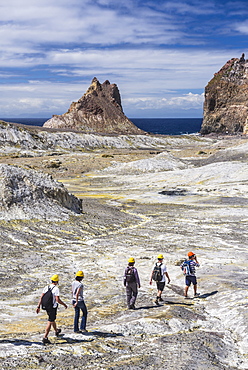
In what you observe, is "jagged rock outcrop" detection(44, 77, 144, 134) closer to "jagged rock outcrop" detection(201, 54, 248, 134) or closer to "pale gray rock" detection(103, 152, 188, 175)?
"jagged rock outcrop" detection(201, 54, 248, 134)

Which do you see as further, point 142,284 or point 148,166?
point 148,166

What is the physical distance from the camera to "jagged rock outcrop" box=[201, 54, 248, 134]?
189 m

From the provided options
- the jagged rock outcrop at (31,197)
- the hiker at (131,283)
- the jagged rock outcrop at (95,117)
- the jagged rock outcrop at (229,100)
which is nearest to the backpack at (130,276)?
the hiker at (131,283)

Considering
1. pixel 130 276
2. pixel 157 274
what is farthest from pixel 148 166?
pixel 130 276

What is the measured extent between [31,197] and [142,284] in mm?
15670

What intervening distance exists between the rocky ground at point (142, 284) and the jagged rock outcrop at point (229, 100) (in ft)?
489

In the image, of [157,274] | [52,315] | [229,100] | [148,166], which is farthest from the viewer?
[229,100]

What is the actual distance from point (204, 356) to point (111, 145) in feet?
A: 430

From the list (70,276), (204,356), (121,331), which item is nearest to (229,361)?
(204,356)

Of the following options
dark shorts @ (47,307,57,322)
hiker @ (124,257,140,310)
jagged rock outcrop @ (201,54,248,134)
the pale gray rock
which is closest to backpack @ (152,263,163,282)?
hiker @ (124,257,140,310)

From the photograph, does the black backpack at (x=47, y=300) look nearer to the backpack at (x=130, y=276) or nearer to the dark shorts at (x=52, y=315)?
the dark shorts at (x=52, y=315)

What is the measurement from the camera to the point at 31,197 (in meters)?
31.4

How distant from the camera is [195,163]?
275 ft

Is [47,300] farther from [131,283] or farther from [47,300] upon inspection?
[131,283]
